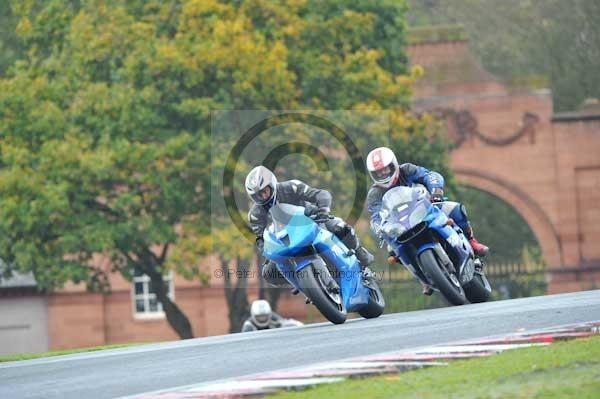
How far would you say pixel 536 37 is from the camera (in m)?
64.4

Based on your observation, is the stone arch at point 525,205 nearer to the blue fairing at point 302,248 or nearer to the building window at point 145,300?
the building window at point 145,300

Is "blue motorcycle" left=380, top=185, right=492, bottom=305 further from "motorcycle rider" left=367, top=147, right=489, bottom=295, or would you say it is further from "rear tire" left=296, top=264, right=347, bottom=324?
"rear tire" left=296, top=264, right=347, bottom=324

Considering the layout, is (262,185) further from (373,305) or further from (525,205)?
(525,205)

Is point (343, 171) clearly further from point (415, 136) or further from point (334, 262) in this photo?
point (334, 262)

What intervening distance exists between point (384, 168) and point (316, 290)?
2.07 meters

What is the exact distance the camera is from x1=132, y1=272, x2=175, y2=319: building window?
144ft

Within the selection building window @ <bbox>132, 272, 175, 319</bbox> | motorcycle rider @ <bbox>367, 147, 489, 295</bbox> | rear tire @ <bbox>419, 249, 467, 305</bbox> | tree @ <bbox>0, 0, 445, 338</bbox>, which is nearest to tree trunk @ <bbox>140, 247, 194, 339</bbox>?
tree @ <bbox>0, 0, 445, 338</bbox>

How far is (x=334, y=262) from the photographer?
50.7 ft

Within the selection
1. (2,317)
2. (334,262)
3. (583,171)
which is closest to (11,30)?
(2,317)

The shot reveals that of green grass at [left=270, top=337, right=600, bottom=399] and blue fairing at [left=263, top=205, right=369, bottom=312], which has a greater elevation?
blue fairing at [left=263, top=205, right=369, bottom=312]

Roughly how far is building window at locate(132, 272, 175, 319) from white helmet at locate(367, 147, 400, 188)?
27581mm

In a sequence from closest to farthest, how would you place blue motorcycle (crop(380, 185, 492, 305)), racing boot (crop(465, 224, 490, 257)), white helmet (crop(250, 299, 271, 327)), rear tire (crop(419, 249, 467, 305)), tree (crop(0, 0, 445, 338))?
rear tire (crop(419, 249, 467, 305)) → blue motorcycle (crop(380, 185, 492, 305)) → racing boot (crop(465, 224, 490, 257)) → white helmet (crop(250, 299, 271, 327)) → tree (crop(0, 0, 445, 338))

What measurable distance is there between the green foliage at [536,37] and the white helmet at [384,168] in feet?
142

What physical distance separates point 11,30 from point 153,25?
11.1 m
